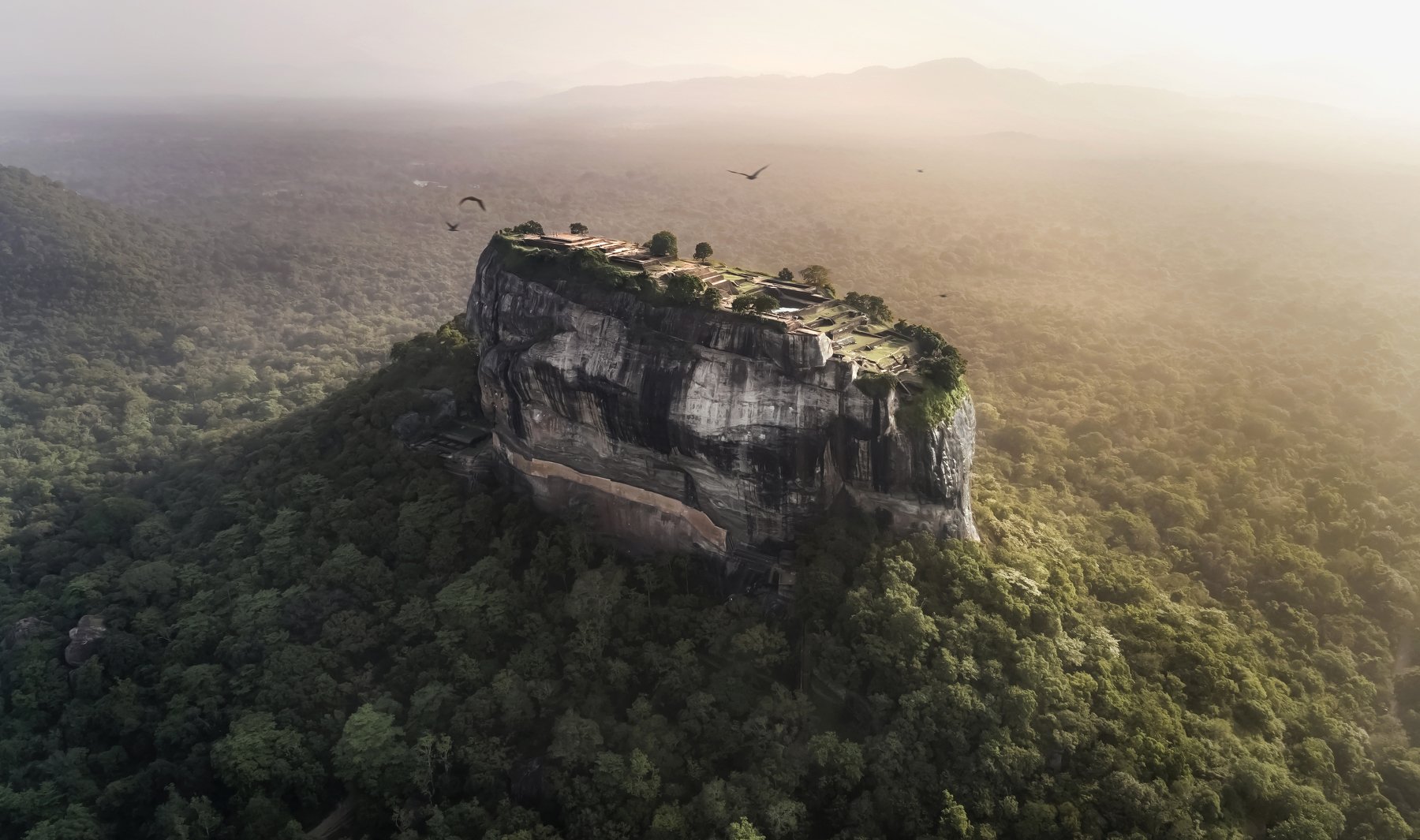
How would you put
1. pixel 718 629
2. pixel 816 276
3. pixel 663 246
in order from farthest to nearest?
pixel 663 246 → pixel 816 276 → pixel 718 629

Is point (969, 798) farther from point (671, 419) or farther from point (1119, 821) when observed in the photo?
point (671, 419)

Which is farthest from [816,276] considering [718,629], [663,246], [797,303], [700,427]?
[718,629]

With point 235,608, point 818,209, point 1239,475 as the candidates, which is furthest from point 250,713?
point 818,209

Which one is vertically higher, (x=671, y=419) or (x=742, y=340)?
(x=742, y=340)

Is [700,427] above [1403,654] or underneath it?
above

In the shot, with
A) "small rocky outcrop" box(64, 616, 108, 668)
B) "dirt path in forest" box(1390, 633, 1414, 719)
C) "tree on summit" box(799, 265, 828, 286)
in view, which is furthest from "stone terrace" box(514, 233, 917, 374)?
"dirt path in forest" box(1390, 633, 1414, 719)

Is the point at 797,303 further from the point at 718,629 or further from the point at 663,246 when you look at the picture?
the point at 718,629
